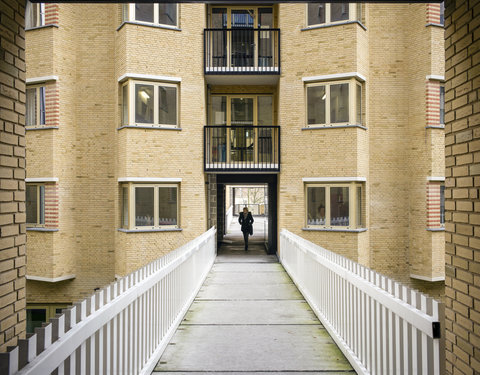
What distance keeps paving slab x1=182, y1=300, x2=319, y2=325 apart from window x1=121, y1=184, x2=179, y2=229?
19.2 ft

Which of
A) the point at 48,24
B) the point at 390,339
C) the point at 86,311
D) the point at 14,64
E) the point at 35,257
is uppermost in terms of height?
the point at 48,24

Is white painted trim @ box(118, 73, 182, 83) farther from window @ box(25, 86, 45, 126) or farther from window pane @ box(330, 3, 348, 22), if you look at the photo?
window pane @ box(330, 3, 348, 22)

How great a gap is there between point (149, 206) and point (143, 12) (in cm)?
623

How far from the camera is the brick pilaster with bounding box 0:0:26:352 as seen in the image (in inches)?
123

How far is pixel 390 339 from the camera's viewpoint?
11.3ft

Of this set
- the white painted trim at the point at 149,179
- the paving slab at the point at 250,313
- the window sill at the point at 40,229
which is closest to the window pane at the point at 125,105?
the white painted trim at the point at 149,179

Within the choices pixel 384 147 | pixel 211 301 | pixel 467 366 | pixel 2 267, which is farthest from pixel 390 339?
pixel 384 147

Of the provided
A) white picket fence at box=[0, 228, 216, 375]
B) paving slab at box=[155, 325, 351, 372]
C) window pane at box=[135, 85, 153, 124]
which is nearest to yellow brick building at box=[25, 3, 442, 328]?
window pane at box=[135, 85, 153, 124]

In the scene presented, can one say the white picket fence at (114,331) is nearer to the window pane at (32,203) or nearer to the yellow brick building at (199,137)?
the yellow brick building at (199,137)

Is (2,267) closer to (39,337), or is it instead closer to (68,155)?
(39,337)

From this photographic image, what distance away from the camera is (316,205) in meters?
13.3

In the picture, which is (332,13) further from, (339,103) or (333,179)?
(333,179)

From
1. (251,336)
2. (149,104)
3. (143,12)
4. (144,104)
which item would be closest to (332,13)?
(143,12)

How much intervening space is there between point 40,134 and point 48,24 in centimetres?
360
